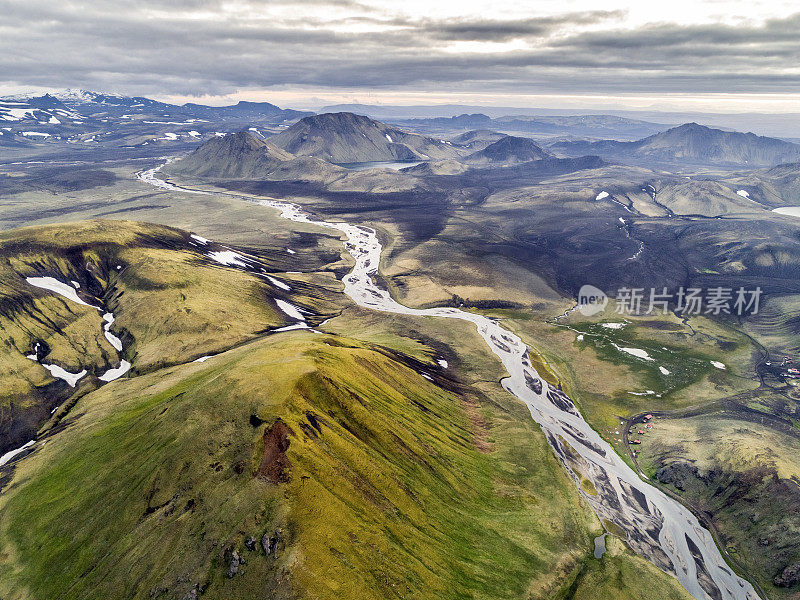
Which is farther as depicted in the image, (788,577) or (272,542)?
(788,577)

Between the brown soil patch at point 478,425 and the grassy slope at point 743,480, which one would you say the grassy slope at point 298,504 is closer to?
the brown soil patch at point 478,425

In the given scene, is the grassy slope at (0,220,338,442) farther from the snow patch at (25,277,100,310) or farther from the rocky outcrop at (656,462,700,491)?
the rocky outcrop at (656,462,700,491)

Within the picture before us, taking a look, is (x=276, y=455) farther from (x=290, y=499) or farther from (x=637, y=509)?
(x=637, y=509)

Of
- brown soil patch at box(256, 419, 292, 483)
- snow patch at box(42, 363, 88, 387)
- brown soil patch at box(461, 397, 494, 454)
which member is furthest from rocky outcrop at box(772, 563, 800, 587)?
snow patch at box(42, 363, 88, 387)

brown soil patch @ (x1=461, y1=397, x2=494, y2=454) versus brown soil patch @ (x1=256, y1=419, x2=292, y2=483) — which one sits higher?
brown soil patch @ (x1=256, y1=419, x2=292, y2=483)

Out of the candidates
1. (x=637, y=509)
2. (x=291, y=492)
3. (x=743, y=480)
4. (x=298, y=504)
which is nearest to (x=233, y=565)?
(x=298, y=504)

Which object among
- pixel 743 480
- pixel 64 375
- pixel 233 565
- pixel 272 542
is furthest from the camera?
Answer: pixel 64 375

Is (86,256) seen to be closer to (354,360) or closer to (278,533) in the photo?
(354,360)

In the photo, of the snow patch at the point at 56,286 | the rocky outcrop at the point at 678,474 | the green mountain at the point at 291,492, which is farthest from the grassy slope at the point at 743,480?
the snow patch at the point at 56,286

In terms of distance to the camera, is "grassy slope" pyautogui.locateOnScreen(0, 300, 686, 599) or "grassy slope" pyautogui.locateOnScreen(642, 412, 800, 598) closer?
"grassy slope" pyautogui.locateOnScreen(0, 300, 686, 599)
